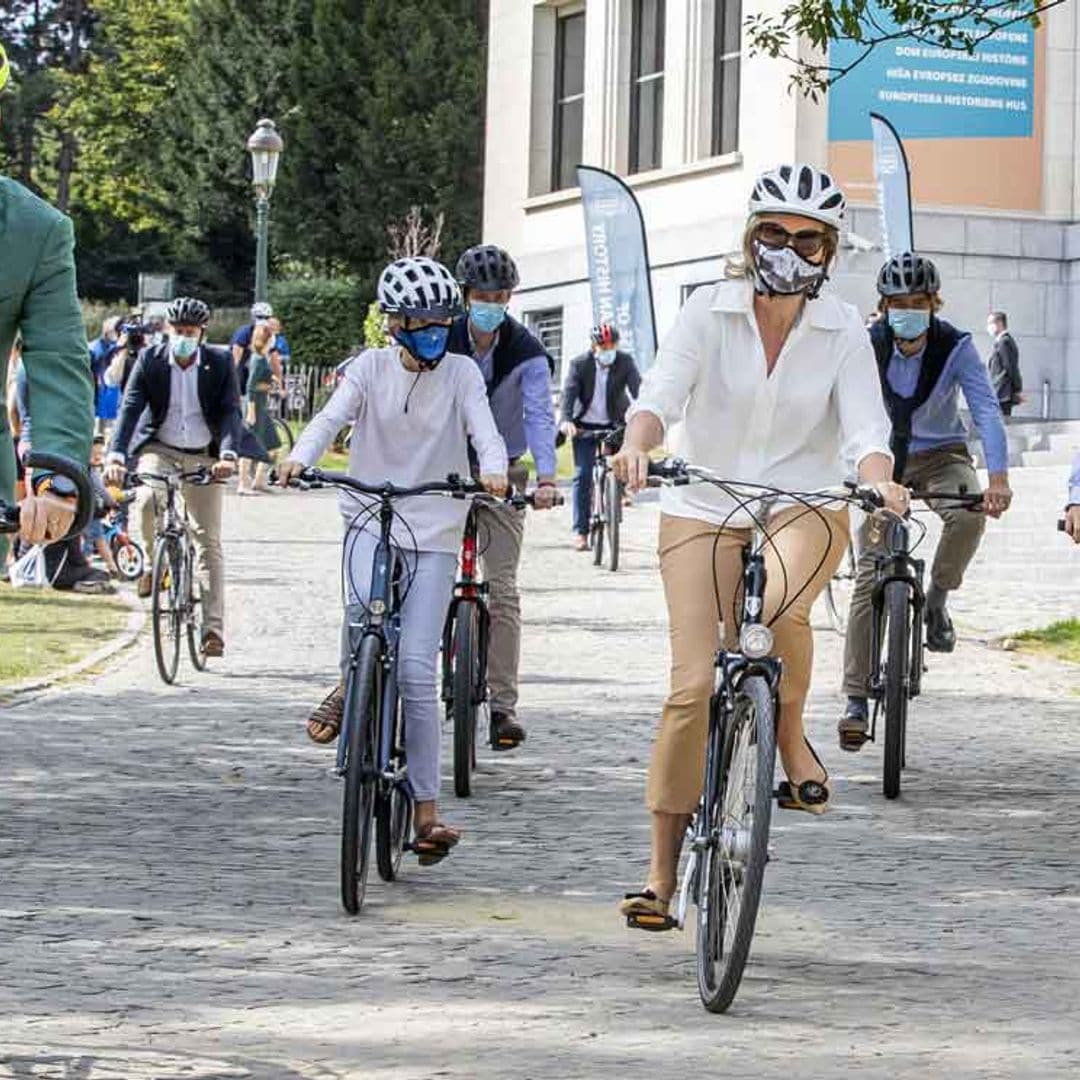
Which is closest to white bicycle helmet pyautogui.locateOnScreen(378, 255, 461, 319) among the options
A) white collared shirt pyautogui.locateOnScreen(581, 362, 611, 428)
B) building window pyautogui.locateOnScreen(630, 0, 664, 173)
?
white collared shirt pyautogui.locateOnScreen(581, 362, 611, 428)

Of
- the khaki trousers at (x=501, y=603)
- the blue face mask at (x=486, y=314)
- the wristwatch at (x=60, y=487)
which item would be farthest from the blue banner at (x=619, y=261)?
the wristwatch at (x=60, y=487)

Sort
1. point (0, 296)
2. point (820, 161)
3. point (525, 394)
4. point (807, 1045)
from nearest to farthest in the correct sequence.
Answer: point (0, 296), point (807, 1045), point (525, 394), point (820, 161)

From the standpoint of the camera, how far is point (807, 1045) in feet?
20.5

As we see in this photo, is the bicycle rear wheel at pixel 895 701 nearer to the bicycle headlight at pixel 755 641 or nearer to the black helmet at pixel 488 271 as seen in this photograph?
the black helmet at pixel 488 271

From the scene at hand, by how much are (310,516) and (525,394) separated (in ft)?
60.1

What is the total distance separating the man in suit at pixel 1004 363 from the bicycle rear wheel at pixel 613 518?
34.5ft

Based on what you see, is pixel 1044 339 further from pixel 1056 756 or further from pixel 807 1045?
pixel 807 1045

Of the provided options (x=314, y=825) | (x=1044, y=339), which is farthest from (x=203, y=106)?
(x=314, y=825)

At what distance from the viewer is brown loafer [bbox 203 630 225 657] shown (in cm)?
1523

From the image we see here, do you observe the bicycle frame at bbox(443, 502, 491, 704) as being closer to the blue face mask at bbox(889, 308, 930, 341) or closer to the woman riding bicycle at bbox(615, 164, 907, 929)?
the blue face mask at bbox(889, 308, 930, 341)

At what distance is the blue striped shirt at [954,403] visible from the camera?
11453mm

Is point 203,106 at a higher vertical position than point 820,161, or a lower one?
higher

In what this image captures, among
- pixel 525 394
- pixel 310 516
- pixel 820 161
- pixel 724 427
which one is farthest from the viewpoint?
pixel 820 161

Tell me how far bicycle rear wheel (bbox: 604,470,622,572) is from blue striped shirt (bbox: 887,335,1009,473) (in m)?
10.8
